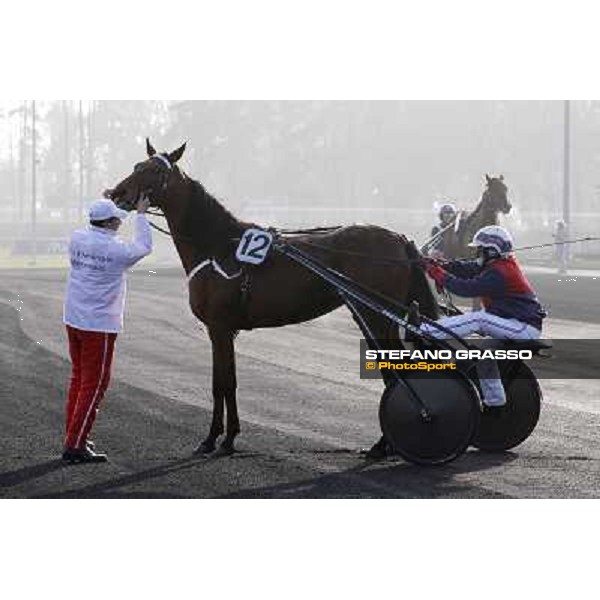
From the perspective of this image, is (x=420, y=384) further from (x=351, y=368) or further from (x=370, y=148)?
(x=370, y=148)

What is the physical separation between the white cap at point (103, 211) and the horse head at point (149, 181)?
27 cm

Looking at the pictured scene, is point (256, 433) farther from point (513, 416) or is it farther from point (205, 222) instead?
point (513, 416)

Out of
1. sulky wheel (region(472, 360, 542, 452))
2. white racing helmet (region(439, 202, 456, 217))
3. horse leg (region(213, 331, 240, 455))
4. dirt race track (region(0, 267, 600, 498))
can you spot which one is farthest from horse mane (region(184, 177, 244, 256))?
white racing helmet (region(439, 202, 456, 217))

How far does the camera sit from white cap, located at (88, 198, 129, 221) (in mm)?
9578

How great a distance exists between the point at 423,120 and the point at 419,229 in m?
6.97

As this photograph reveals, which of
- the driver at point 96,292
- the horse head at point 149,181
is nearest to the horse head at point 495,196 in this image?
the horse head at point 149,181

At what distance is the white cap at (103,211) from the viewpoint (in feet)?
31.4

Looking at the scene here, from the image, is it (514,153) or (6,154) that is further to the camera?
(6,154)

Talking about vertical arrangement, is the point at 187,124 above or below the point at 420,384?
above

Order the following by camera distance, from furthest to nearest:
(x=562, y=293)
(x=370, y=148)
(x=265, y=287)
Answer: (x=370, y=148) < (x=562, y=293) < (x=265, y=287)

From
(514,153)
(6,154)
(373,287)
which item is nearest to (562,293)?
(373,287)

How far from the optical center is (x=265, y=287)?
1028 centimetres

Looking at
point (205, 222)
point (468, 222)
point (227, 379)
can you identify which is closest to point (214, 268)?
point (205, 222)

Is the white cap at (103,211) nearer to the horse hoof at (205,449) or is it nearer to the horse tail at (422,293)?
the horse hoof at (205,449)
